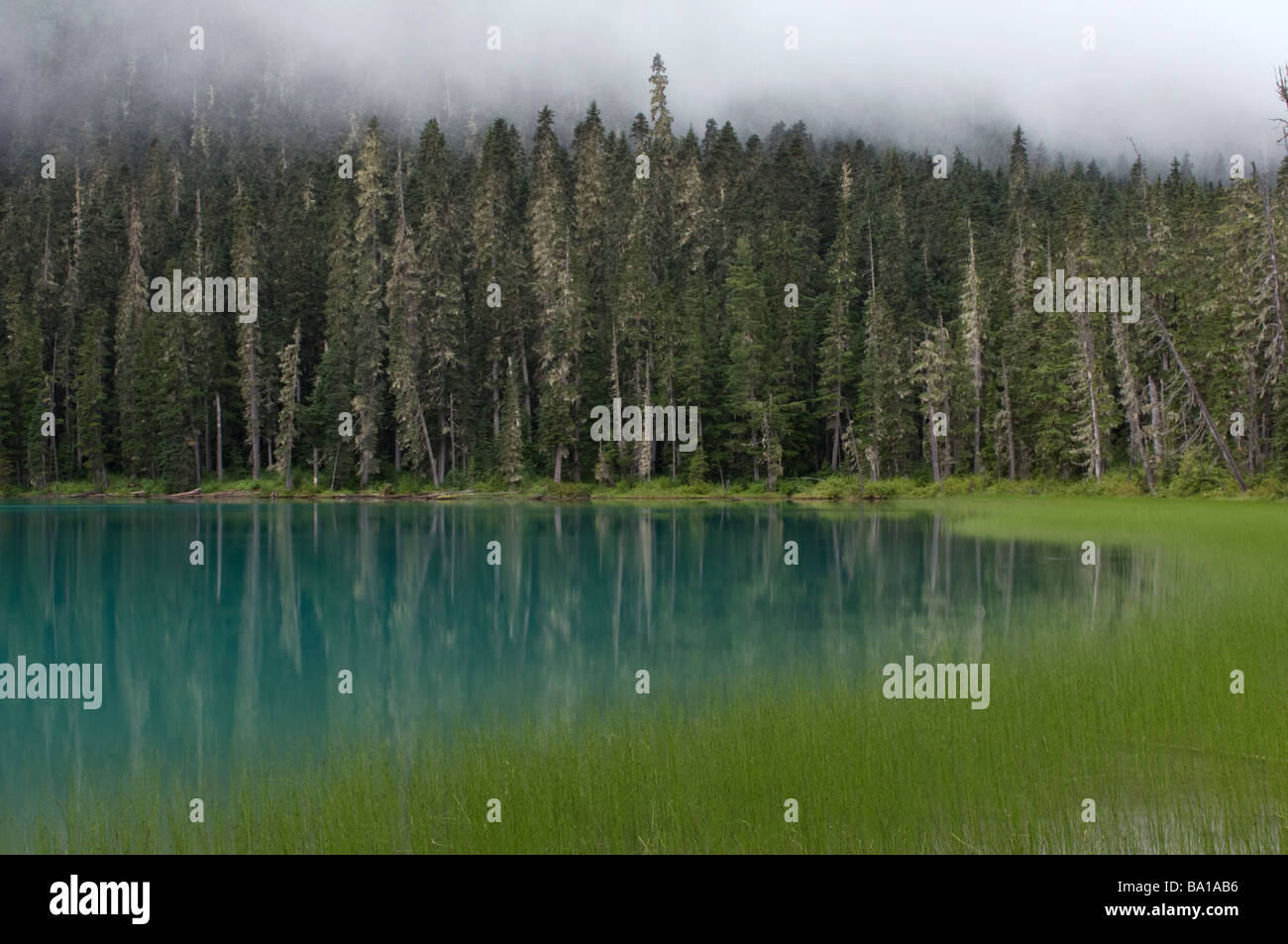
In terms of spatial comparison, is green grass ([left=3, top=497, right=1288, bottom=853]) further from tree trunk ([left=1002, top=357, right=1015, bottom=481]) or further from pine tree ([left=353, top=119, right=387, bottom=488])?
pine tree ([left=353, top=119, right=387, bottom=488])

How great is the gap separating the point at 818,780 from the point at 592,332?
212 ft

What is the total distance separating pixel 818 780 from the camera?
9047 mm

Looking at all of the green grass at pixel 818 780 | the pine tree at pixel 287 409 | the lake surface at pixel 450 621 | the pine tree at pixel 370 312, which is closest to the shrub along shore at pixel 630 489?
the pine tree at pixel 287 409

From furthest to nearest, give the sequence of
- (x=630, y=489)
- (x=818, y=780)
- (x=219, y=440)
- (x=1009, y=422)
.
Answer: (x=219, y=440)
(x=630, y=489)
(x=1009, y=422)
(x=818, y=780)

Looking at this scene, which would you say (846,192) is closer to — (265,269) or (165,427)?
(265,269)

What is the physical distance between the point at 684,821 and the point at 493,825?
163 centimetres

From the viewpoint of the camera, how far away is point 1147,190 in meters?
76.4

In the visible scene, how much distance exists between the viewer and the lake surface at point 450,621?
531 inches

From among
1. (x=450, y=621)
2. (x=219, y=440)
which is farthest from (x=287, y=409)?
(x=450, y=621)

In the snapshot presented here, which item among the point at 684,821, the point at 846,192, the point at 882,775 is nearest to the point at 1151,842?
the point at 882,775

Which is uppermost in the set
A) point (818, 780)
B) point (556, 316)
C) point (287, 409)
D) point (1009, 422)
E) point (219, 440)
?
point (556, 316)

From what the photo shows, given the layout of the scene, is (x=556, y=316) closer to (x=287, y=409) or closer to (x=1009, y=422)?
(x=287, y=409)

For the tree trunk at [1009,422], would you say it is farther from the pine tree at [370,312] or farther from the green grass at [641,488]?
the pine tree at [370,312]
